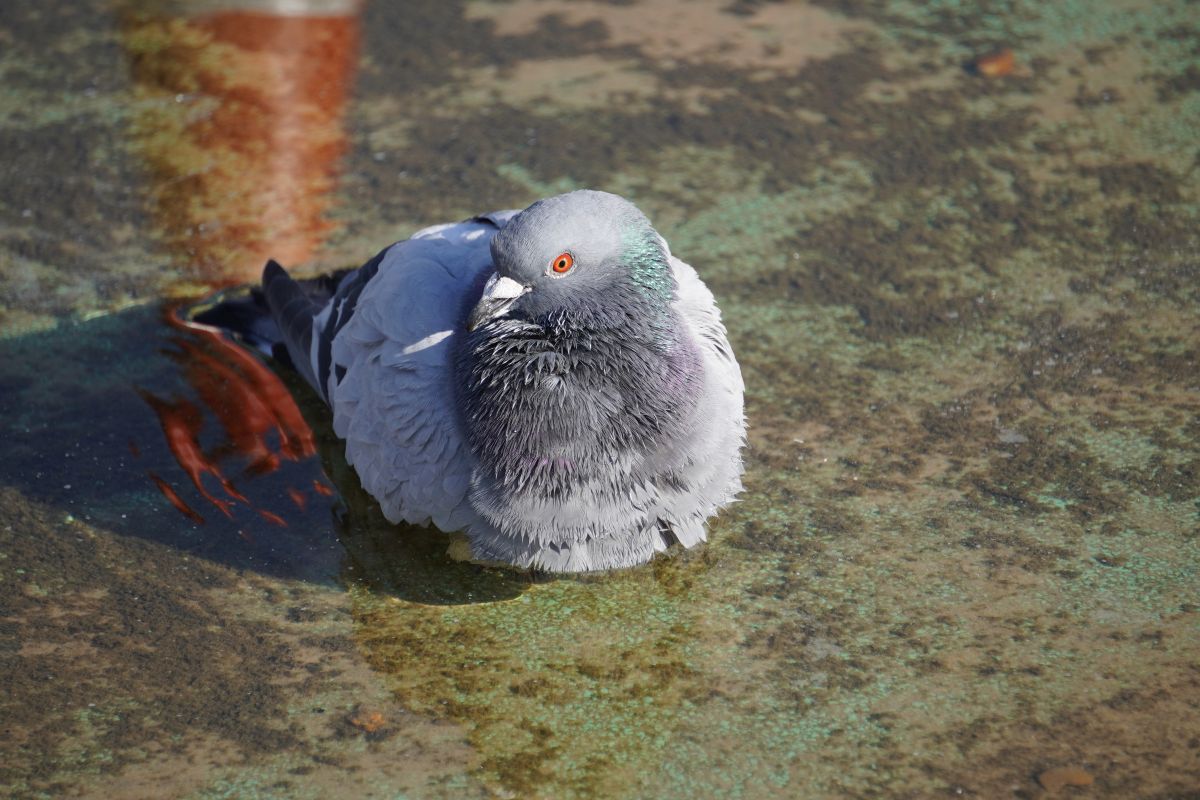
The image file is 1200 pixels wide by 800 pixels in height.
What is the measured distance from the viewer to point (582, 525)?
11.0ft

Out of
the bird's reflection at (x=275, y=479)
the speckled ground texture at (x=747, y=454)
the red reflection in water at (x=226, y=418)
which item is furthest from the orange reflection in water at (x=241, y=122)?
the bird's reflection at (x=275, y=479)

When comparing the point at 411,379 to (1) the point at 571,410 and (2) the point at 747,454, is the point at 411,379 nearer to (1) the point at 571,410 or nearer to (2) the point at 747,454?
(1) the point at 571,410

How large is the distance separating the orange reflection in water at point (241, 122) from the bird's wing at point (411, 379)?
4.16 feet

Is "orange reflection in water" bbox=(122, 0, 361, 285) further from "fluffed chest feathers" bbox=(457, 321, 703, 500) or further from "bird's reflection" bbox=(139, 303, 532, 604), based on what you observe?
"fluffed chest feathers" bbox=(457, 321, 703, 500)

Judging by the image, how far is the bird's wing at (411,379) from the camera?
348cm

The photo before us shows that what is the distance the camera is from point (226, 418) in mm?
4199

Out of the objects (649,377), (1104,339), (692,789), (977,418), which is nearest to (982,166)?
(1104,339)

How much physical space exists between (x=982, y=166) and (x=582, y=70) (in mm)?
1933

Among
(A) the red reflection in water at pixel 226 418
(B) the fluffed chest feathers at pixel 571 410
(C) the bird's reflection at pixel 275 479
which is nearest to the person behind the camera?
(B) the fluffed chest feathers at pixel 571 410

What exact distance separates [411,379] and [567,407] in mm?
501

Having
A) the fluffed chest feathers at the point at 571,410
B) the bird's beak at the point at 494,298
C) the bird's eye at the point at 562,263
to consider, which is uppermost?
the bird's eye at the point at 562,263

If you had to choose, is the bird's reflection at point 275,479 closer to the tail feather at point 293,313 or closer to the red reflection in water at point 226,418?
the red reflection in water at point 226,418

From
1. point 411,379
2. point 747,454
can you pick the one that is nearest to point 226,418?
point 411,379

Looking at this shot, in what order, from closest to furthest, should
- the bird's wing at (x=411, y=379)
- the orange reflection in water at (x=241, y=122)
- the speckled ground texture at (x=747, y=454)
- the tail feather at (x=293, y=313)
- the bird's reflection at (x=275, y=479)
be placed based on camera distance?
1. the speckled ground texture at (x=747, y=454)
2. the bird's wing at (x=411, y=379)
3. the bird's reflection at (x=275, y=479)
4. the tail feather at (x=293, y=313)
5. the orange reflection in water at (x=241, y=122)
